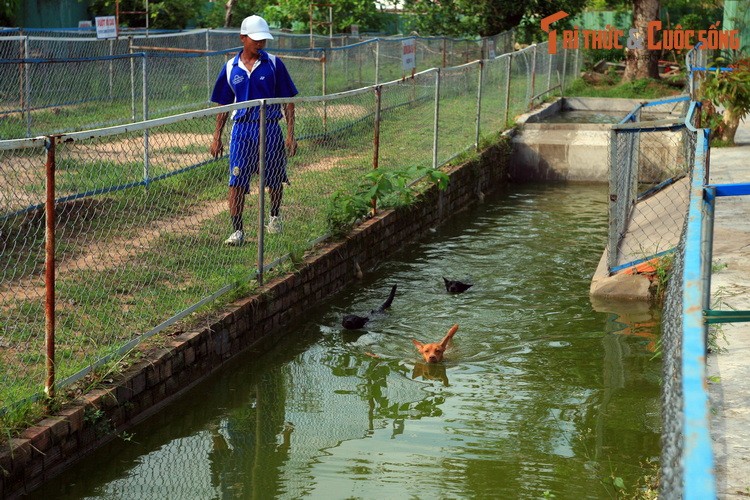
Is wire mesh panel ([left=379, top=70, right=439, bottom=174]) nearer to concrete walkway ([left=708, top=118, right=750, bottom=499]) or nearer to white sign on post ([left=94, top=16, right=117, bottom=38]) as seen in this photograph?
concrete walkway ([left=708, top=118, right=750, bottom=499])

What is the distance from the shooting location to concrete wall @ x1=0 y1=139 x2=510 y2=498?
196 inches

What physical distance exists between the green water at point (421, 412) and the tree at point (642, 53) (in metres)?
19.7

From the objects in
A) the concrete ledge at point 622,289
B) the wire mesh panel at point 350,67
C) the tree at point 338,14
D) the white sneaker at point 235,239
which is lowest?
the concrete ledge at point 622,289

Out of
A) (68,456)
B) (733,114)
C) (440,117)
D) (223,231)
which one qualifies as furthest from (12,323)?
(733,114)

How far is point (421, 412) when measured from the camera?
6.42m

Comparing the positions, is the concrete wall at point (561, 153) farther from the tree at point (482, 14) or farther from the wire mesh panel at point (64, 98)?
the tree at point (482, 14)

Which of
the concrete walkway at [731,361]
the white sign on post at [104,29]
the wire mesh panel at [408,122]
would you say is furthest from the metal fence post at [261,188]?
the white sign on post at [104,29]

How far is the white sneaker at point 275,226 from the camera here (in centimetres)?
877

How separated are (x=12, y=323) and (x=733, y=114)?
11652 mm

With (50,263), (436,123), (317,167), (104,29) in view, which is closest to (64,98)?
(104,29)

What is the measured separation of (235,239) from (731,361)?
396cm

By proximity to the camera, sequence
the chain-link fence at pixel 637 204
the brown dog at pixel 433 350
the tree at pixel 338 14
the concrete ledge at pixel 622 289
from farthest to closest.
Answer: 1. the tree at pixel 338 14
2. the concrete ledge at pixel 622 289
3. the chain-link fence at pixel 637 204
4. the brown dog at pixel 433 350

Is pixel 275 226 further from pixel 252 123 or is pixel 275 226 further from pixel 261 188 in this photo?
pixel 261 188

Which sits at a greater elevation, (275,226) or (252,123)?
(252,123)
